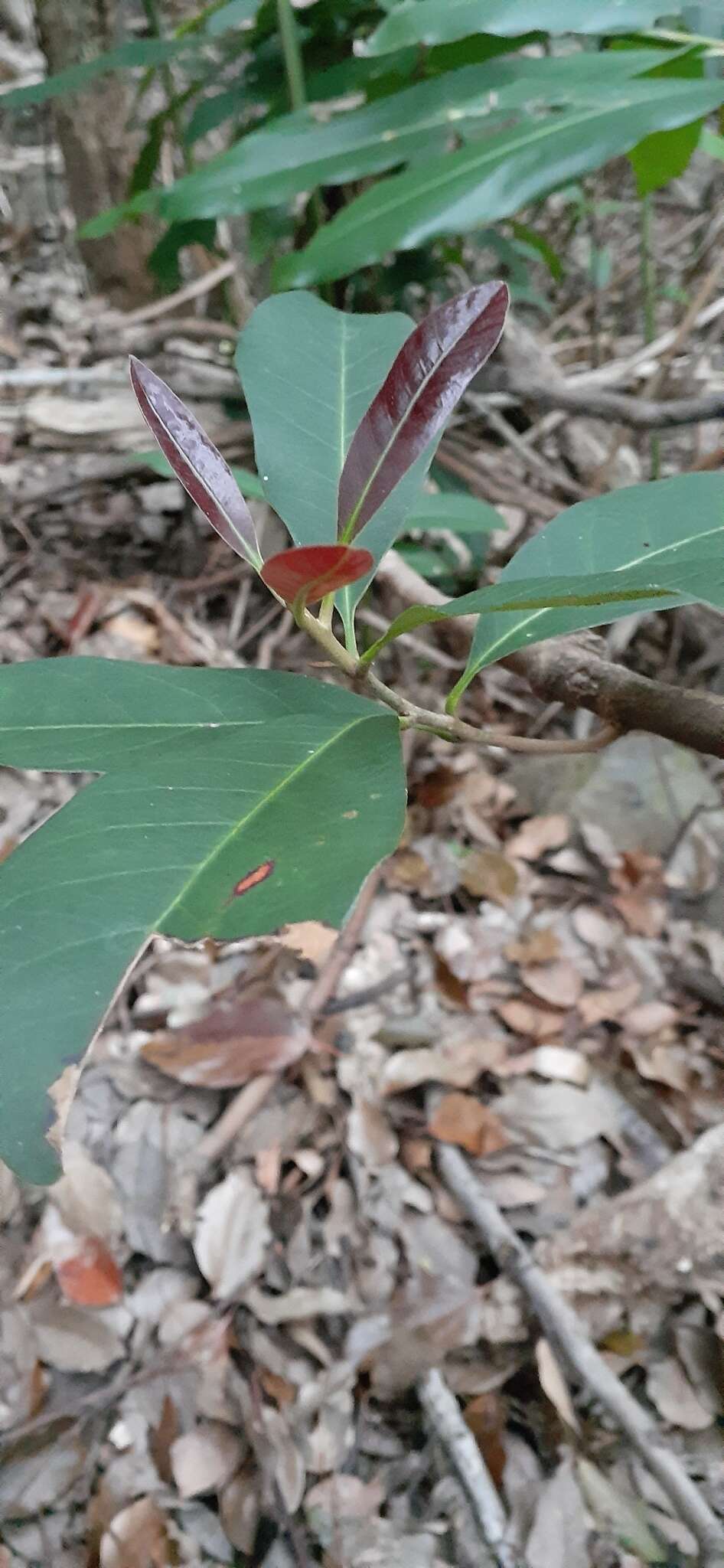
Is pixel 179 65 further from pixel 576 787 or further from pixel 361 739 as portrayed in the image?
pixel 361 739

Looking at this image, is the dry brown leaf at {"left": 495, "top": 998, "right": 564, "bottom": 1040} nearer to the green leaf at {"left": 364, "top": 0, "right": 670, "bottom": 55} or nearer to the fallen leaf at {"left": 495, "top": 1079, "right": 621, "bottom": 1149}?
the fallen leaf at {"left": 495, "top": 1079, "right": 621, "bottom": 1149}

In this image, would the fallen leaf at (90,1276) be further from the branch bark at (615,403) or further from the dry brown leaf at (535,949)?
the branch bark at (615,403)

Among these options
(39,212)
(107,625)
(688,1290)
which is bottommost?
(688,1290)

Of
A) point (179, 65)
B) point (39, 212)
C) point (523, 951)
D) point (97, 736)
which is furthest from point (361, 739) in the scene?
point (39, 212)

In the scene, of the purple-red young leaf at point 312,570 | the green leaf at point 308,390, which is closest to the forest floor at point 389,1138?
the purple-red young leaf at point 312,570

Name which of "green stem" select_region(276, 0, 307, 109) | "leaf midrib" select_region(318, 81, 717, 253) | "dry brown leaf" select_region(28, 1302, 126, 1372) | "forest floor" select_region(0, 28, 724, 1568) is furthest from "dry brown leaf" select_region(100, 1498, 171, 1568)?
"green stem" select_region(276, 0, 307, 109)

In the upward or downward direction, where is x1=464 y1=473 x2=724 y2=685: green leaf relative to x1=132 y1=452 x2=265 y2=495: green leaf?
upward
